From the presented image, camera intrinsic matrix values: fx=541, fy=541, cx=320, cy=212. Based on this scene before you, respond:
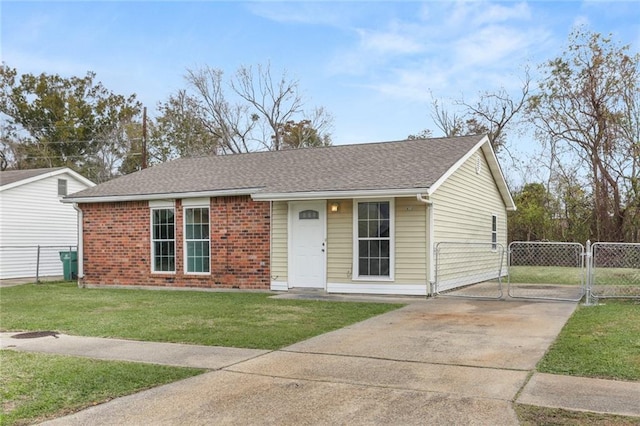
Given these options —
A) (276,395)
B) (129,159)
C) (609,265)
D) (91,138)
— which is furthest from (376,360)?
(91,138)

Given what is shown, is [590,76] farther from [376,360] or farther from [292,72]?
[376,360]

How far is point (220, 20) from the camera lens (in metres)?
14.6

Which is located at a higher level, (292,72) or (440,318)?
(292,72)

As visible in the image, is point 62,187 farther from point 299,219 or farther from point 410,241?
point 410,241

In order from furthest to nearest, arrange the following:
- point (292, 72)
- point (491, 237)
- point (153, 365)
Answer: point (292, 72) < point (491, 237) < point (153, 365)

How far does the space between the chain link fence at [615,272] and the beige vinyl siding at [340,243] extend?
15.8 feet

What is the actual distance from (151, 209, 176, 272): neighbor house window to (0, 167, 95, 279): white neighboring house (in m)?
6.61

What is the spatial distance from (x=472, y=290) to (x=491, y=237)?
4096 mm

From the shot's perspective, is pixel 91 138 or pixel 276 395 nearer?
pixel 276 395

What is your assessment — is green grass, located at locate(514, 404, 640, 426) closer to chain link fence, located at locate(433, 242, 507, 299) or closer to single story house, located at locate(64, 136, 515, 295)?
chain link fence, located at locate(433, 242, 507, 299)

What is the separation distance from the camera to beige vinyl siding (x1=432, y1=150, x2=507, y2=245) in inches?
486

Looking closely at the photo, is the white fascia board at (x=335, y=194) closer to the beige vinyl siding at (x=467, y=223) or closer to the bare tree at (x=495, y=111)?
the beige vinyl siding at (x=467, y=223)

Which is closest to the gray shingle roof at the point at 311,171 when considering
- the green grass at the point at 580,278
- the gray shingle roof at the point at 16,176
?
the green grass at the point at 580,278

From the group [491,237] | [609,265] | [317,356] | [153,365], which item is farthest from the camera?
[609,265]
